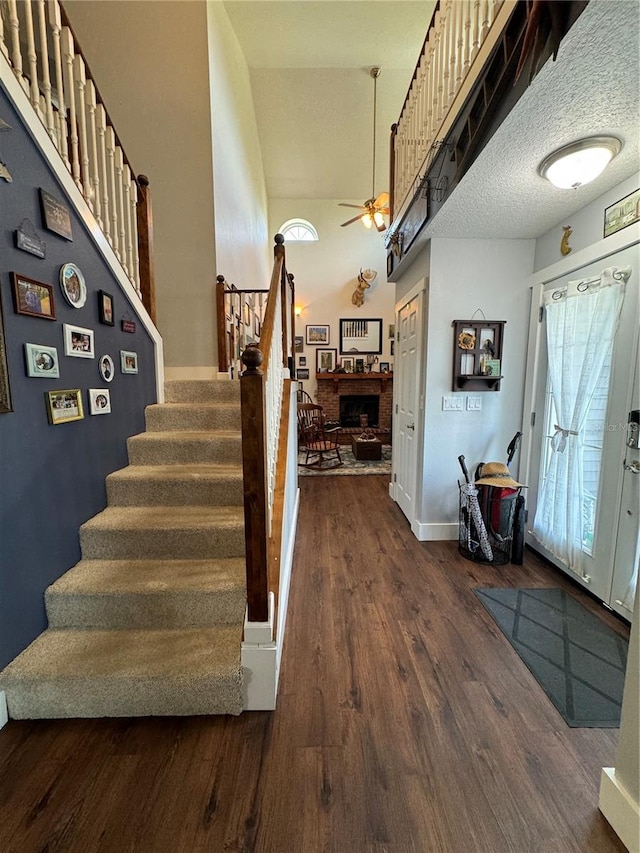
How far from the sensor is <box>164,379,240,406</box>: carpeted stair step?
9.19 ft

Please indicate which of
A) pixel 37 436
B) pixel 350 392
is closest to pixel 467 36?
pixel 37 436

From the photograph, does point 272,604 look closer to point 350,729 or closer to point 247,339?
point 350,729

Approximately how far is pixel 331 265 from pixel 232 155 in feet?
11.4

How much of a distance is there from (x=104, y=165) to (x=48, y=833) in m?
3.00

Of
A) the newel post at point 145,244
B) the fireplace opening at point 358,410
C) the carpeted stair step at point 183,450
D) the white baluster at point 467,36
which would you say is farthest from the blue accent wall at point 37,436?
the fireplace opening at point 358,410

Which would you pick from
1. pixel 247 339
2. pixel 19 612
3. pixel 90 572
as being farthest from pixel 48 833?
pixel 247 339

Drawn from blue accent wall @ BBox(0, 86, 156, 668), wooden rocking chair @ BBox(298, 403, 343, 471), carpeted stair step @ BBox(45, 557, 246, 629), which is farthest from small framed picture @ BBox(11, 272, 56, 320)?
wooden rocking chair @ BBox(298, 403, 343, 471)

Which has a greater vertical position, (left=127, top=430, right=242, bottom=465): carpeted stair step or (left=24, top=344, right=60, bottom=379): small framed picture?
(left=24, top=344, right=60, bottom=379): small framed picture

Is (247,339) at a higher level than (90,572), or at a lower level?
higher

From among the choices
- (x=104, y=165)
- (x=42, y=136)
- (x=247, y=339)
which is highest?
(x=104, y=165)

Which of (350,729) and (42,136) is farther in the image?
(42,136)

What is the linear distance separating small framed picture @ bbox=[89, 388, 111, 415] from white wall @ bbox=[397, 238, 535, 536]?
2249 mm

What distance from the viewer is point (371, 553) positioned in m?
2.68

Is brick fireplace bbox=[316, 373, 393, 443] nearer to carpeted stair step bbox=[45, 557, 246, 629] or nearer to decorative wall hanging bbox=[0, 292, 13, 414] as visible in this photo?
carpeted stair step bbox=[45, 557, 246, 629]
